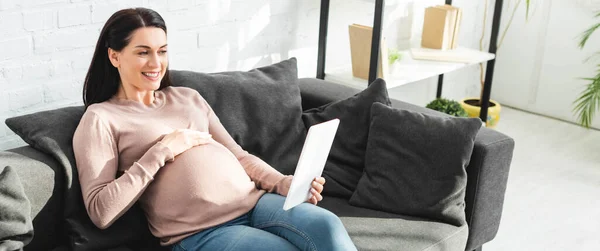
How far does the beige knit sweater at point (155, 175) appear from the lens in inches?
77.7

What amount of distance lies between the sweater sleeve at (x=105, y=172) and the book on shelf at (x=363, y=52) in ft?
4.98

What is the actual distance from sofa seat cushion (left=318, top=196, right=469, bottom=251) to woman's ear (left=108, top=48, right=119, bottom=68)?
82 centimetres

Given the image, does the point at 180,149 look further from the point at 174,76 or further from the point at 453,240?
the point at 453,240

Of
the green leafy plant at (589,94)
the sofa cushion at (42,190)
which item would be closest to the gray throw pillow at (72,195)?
the sofa cushion at (42,190)

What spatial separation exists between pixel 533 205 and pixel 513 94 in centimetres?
156

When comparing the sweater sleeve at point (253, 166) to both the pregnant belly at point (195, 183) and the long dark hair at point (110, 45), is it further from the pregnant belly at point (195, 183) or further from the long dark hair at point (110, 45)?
the long dark hair at point (110, 45)

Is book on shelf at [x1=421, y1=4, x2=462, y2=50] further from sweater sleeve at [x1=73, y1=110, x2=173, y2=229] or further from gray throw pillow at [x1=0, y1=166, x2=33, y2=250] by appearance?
gray throw pillow at [x1=0, y1=166, x2=33, y2=250]

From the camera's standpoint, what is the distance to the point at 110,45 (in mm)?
2104

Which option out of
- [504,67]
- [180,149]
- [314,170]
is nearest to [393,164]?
[314,170]

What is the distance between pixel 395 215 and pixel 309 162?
56cm

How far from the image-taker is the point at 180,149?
6.79ft

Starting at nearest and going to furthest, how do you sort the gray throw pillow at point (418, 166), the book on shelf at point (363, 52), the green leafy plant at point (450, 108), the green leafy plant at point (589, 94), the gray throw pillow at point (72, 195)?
the gray throw pillow at point (72, 195), the gray throw pillow at point (418, 166), the book on shelf at point (363, 52), the green leafy plant at point (450, 108), the green leafy plant at point (589, 94)

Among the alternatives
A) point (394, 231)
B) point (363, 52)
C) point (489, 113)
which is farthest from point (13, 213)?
point (489, 113)

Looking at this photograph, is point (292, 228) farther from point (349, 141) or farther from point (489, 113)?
point (489, 113)
